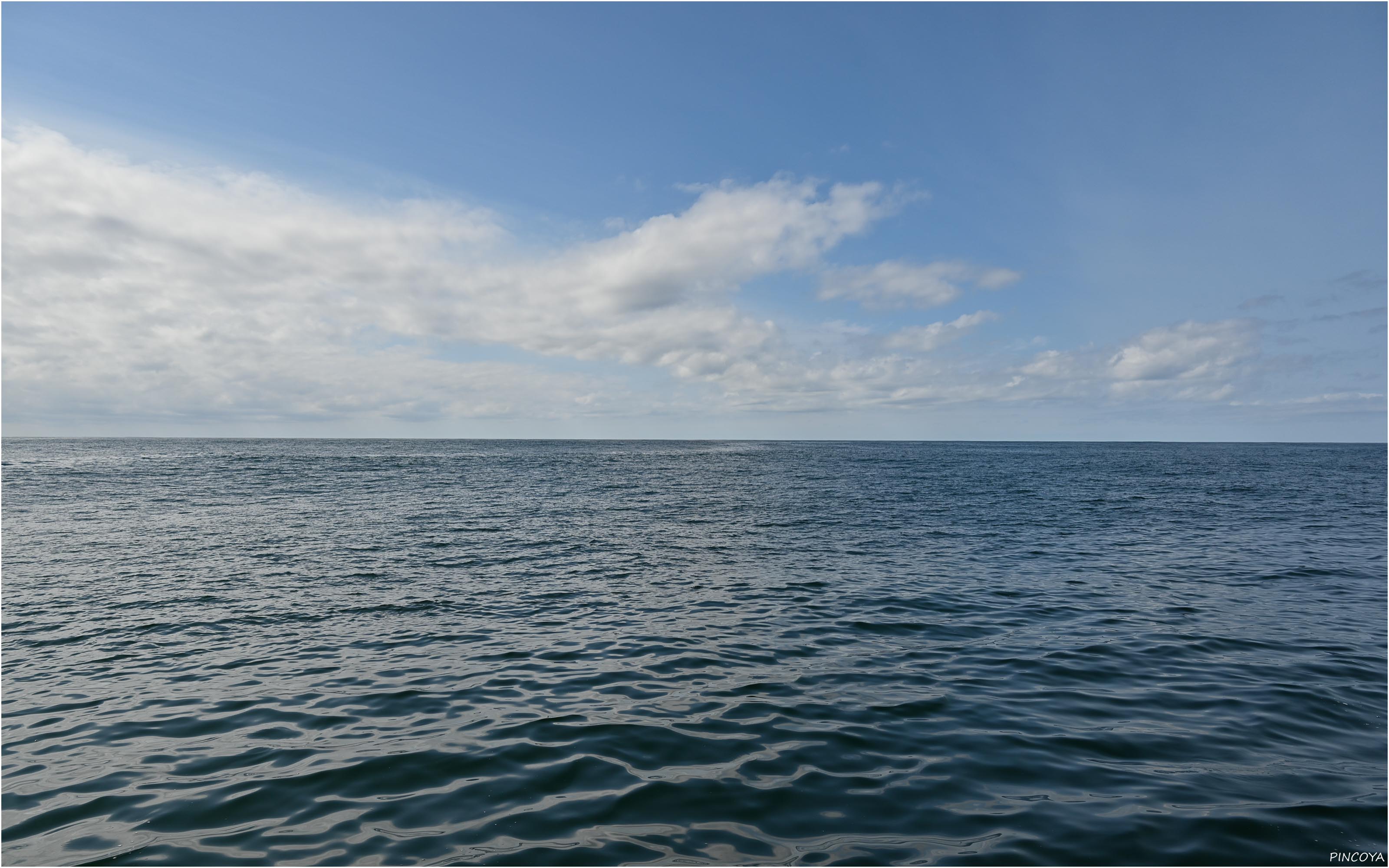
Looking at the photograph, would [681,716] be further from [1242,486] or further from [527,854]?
[1242,486]

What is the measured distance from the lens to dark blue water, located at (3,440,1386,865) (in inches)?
334

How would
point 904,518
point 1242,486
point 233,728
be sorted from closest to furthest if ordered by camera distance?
point 233,728
point 904,518
point 1242,486

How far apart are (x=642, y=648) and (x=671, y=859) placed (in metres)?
8.22

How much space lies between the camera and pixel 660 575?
24.7 m

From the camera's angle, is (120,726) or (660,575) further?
(660,575)

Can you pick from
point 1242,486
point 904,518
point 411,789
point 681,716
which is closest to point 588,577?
point 681,716

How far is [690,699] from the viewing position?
12945mm

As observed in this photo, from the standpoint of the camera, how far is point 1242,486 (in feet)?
220

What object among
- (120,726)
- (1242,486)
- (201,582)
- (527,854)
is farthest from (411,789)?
(1242,486)

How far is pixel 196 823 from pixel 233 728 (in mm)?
3255

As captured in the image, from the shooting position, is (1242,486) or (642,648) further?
(1242,486)

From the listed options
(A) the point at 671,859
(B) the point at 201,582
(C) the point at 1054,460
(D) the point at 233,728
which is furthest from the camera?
(C) the point at 1054,460

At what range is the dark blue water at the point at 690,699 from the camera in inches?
334

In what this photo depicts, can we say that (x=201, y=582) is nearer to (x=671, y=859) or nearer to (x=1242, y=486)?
(x=671, y=859)
